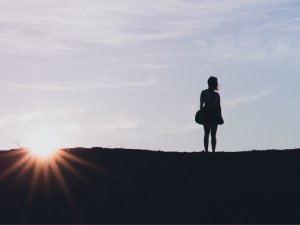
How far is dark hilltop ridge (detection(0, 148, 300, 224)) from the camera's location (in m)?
15.0

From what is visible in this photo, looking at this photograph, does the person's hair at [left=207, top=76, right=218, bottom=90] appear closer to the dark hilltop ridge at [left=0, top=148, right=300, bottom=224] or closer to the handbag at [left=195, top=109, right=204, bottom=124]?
the handbag at [left=195, top=109, right=204, bottom=124]

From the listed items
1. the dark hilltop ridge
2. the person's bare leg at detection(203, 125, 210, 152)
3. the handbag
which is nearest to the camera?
the dark hilltop ridge

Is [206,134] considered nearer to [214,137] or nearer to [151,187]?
[214,137]

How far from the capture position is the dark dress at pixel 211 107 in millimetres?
20587

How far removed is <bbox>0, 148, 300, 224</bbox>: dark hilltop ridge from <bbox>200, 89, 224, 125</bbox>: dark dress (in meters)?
1.01

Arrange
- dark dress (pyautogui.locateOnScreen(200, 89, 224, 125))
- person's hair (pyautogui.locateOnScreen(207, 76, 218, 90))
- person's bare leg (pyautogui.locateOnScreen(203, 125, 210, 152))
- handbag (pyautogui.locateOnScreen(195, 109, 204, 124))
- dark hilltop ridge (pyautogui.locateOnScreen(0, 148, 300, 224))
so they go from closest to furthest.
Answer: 1. dark hilltop ridge (pyautogui.locateOnScreen(0, 148, 300, 224))
2. person's hair (pyautogui.locateOnScreen(207, 76, 218, 90))
3. dark dress (pyautogui.locateOnScreen(200, 89, 224, 125))
4. handbag (pyautogui.locateOnScreen(195, 109, 204, 124))
5. person's bare leg (pyautogui.locateOnScreen(203, 125, 210, 152))

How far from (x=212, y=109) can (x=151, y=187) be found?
444 centimetres

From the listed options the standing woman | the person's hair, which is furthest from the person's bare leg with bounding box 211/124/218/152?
the person's hair

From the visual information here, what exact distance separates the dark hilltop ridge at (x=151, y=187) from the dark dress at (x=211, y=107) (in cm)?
101

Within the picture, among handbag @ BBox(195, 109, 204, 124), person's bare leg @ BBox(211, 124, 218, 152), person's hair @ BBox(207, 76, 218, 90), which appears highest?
person's hair @ BBox(207, 76, 218, 90)

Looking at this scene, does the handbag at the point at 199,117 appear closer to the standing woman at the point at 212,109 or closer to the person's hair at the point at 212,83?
the standing woman at the point at 212,109

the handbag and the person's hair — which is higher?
the person's hair

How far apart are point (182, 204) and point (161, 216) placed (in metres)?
0.97

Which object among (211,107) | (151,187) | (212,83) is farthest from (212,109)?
(151,187)
